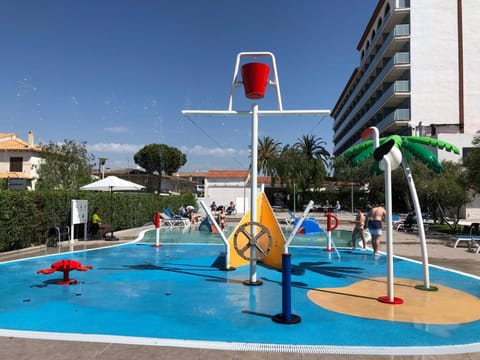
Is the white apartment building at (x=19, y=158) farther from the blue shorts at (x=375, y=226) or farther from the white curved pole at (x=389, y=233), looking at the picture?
the white curved pole at (x=389, y=233)

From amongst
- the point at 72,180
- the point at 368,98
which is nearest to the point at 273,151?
the point at 368,98

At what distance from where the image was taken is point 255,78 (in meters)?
7.84

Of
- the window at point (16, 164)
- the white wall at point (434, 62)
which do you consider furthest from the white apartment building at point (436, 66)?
the window at point (16, 164)

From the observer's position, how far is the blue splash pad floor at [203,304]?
4.99 meters

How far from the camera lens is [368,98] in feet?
175

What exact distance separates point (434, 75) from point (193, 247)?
3816cm

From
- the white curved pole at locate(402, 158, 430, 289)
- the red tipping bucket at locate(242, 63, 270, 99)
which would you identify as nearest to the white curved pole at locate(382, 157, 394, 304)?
the white curved pole at locate(402, 158, 430, 289)

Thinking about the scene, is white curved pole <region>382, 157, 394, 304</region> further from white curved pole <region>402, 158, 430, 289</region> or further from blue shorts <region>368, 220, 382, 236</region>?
blue shorts <region>368, 220, 382, 236</region>

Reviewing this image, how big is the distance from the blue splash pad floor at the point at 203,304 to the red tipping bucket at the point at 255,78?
408 centimetres

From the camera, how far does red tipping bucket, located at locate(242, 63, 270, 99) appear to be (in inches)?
308

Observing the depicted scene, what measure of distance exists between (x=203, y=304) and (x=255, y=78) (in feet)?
15.0

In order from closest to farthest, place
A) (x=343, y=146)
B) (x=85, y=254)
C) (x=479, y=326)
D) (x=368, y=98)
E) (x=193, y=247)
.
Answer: (x=479, y=326) < (x=85, y=254) < (x=193, y=247) < (x=368, y=98) < (x=343, y=146)

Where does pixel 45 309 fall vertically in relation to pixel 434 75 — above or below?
below

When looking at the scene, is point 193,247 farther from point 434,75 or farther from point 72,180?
point 434,75
